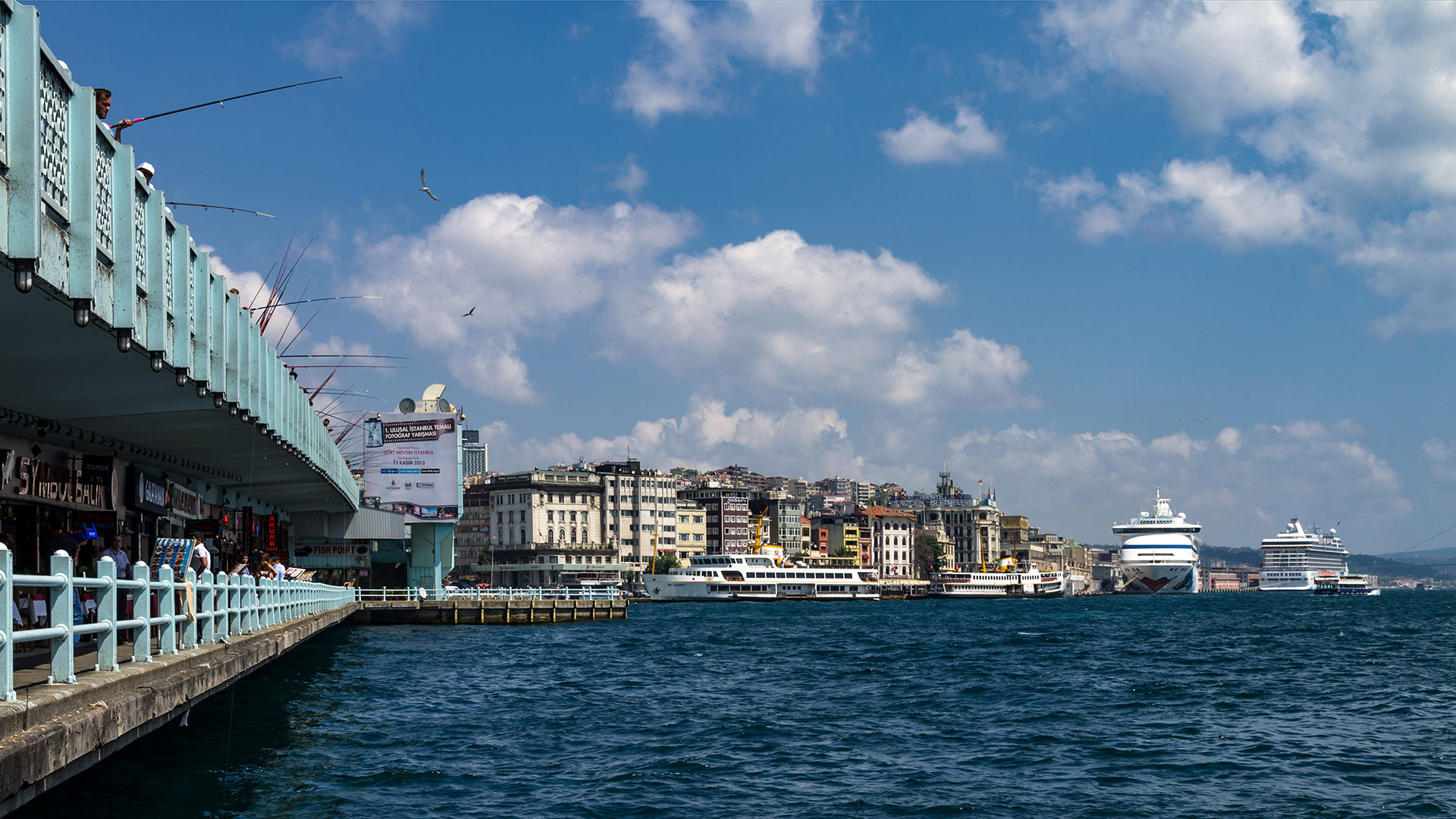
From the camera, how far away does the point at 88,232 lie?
11914 millimetres

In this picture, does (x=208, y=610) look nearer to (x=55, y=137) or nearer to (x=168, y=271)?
(x=168, y=271)

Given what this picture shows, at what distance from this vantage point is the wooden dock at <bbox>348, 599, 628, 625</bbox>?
64250 millimetres

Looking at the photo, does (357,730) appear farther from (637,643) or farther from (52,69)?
(637,643)

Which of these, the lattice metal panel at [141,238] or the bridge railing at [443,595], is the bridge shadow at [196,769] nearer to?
the lattice metal panel at [141,238]

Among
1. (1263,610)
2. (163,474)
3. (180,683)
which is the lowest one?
(1263,610)

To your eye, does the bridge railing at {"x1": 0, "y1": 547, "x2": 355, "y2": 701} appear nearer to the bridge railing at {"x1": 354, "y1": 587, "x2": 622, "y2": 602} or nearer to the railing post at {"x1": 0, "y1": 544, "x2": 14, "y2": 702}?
the railing post at {"x1": 0, "y1": 544, "x2": 14, "y2": 702}

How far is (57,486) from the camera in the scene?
841 inches

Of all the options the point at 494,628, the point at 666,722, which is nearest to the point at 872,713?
the point at 666,722

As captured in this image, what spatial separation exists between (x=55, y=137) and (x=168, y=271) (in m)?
4.58

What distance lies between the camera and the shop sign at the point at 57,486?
19.7m

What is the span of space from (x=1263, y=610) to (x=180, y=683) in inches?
4274

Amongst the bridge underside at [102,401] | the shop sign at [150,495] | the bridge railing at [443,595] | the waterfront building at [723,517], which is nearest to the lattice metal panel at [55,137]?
the bridge underside at [102,401]

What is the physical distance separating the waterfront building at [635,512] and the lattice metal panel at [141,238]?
160188 millimetres

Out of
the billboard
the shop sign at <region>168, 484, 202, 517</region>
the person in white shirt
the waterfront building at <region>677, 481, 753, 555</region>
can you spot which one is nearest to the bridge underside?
the shop sign at <region>168, 484, 202, 517</region>
